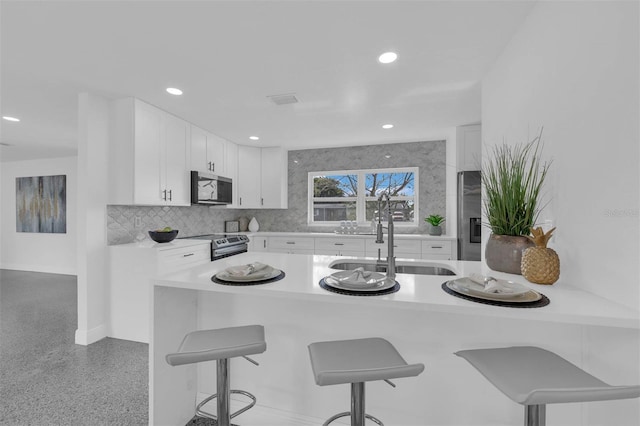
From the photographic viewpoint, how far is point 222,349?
1131 mm

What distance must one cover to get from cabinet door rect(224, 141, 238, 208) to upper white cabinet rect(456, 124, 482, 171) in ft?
10.7

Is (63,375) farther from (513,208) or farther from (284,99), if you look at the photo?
(513,208)

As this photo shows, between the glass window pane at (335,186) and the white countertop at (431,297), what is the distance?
3.37 metres

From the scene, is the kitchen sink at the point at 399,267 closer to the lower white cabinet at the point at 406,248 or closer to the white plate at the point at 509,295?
the white plate at the point at 509,295

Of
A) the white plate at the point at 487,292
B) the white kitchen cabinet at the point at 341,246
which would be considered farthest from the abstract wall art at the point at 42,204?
the white plate at the point at 487,292

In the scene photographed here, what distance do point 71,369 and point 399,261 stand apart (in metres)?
2.65

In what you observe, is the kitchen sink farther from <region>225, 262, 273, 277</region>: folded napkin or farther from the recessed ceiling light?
the recessed ceiling light

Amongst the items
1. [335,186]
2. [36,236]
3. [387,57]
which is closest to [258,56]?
[387,57]

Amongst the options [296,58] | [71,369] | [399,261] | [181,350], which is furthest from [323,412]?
[296,58]

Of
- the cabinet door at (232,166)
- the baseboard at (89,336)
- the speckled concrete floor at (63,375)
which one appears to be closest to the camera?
the speckled concrete floor at (63,375)

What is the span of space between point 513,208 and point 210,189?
346cm

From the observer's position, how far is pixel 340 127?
12.5ft

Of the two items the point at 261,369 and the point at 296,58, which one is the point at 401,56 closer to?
the point at 296,58

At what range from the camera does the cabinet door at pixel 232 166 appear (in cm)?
447
